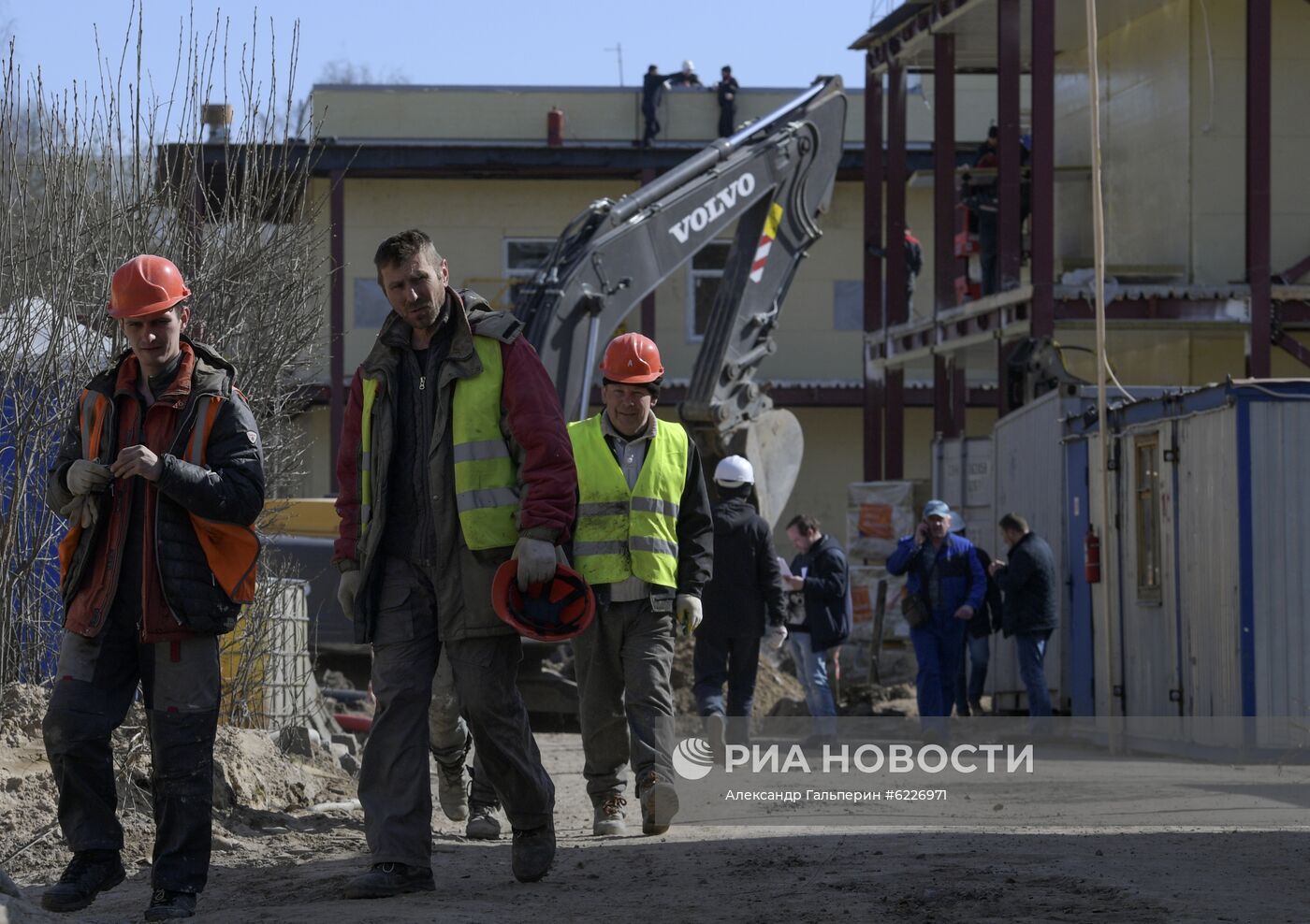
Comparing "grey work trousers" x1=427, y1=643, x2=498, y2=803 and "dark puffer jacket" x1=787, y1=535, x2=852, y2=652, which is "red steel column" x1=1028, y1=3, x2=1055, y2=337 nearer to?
"dark puffer jacket" x1=787, y1=535, x2=852, y2=652

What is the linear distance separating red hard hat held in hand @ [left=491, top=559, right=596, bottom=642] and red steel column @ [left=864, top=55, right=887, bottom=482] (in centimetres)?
1798

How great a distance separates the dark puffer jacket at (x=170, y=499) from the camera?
5.83 metres

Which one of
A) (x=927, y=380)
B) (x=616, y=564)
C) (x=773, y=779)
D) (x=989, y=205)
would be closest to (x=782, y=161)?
(x=989, y=205)

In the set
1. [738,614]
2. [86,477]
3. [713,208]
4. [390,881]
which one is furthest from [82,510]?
[713,208]

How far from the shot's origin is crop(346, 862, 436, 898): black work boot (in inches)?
237

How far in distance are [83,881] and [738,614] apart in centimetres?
575

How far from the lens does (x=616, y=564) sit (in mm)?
8117

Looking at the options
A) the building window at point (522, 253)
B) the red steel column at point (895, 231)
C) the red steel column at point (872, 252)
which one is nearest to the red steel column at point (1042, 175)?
the red steel column at point (895, 231)

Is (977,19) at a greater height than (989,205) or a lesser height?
greater

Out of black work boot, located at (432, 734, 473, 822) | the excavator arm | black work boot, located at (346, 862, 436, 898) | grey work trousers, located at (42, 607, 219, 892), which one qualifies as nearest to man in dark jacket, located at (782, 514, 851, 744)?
the excavator arm

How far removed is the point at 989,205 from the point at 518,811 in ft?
49.5

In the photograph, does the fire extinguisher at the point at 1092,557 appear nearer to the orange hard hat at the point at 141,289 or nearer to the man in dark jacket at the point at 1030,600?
the man in dark jacket at the point at 1030,600

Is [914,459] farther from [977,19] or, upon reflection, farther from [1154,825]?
[1154,825]

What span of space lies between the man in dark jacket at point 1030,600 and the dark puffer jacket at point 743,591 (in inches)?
137
